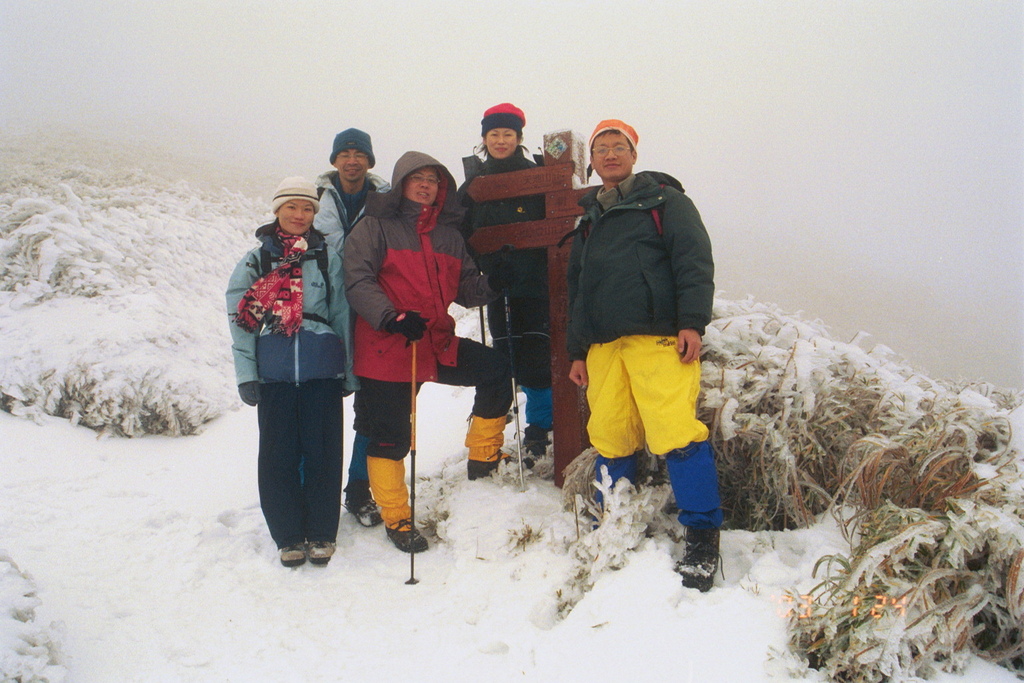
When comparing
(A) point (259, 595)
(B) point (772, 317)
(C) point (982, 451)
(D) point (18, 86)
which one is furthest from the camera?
(D) point (18, 86)

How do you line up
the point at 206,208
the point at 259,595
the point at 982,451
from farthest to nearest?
the point at 206,208 < the point at 259,595 < the point at 982,451

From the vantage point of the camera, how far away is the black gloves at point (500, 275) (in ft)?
12.0

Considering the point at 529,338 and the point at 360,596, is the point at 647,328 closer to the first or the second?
the point at 529,338

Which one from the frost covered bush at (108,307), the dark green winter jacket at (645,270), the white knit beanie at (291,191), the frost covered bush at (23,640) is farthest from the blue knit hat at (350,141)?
the frost covered bush at (108,307)

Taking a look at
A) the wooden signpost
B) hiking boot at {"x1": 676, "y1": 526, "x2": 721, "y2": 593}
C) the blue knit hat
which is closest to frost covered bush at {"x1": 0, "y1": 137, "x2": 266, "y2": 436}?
the blue knit hat

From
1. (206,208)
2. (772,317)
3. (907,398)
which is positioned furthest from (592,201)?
(206,208)

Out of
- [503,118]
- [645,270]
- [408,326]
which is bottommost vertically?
[408,326]

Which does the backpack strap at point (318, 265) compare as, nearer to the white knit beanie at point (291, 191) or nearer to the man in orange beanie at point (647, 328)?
the white knit beanie at point (291, 191)

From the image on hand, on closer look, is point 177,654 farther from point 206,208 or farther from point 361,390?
point 206,208

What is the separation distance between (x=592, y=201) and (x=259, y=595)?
2577 mm

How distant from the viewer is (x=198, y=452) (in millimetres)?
4852

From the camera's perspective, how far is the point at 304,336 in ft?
10.3

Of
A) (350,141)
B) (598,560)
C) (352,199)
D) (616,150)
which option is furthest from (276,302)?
(598,560)

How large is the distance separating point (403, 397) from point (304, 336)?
65 centimetres
